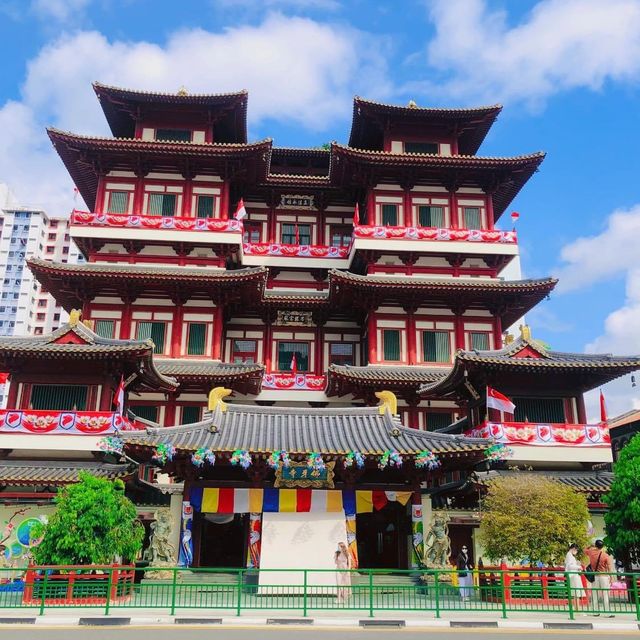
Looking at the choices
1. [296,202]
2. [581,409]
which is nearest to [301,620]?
[581,409]

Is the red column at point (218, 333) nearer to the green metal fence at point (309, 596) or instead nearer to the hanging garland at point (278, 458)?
the hanging garland at point (278, 458)

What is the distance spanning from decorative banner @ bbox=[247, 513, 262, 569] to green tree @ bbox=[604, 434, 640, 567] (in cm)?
1121

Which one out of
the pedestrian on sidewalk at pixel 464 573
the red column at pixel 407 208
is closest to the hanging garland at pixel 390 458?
the pedestrian on sidewalk at pixel 464 573

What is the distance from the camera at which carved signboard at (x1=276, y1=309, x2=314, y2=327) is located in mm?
37406

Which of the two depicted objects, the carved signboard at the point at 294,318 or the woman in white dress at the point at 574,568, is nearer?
the woman in white dress at the point at 574,568

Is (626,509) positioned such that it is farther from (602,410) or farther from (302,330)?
(302,330)

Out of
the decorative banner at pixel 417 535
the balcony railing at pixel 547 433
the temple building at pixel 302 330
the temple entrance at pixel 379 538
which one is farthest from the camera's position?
the balcony railing at pixel 547 433

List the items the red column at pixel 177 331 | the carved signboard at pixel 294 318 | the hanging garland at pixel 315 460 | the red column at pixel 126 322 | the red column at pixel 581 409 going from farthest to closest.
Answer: the carved signboard at pixel 294 318
the red column at pixel 126 322
the red column at pixel 177 331
the red column at pixel 581 409
the hanging garland at pixel 315 460

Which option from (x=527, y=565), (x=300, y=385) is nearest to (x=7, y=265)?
(x=300, y=385)

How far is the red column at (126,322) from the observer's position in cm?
3409

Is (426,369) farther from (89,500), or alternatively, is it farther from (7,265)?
(7,265)

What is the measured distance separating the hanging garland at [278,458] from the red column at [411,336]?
15.9m

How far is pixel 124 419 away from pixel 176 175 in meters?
17.2

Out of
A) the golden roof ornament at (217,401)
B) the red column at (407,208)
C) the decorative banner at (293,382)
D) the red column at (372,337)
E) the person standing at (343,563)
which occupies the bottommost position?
the person standing at (343,563)
